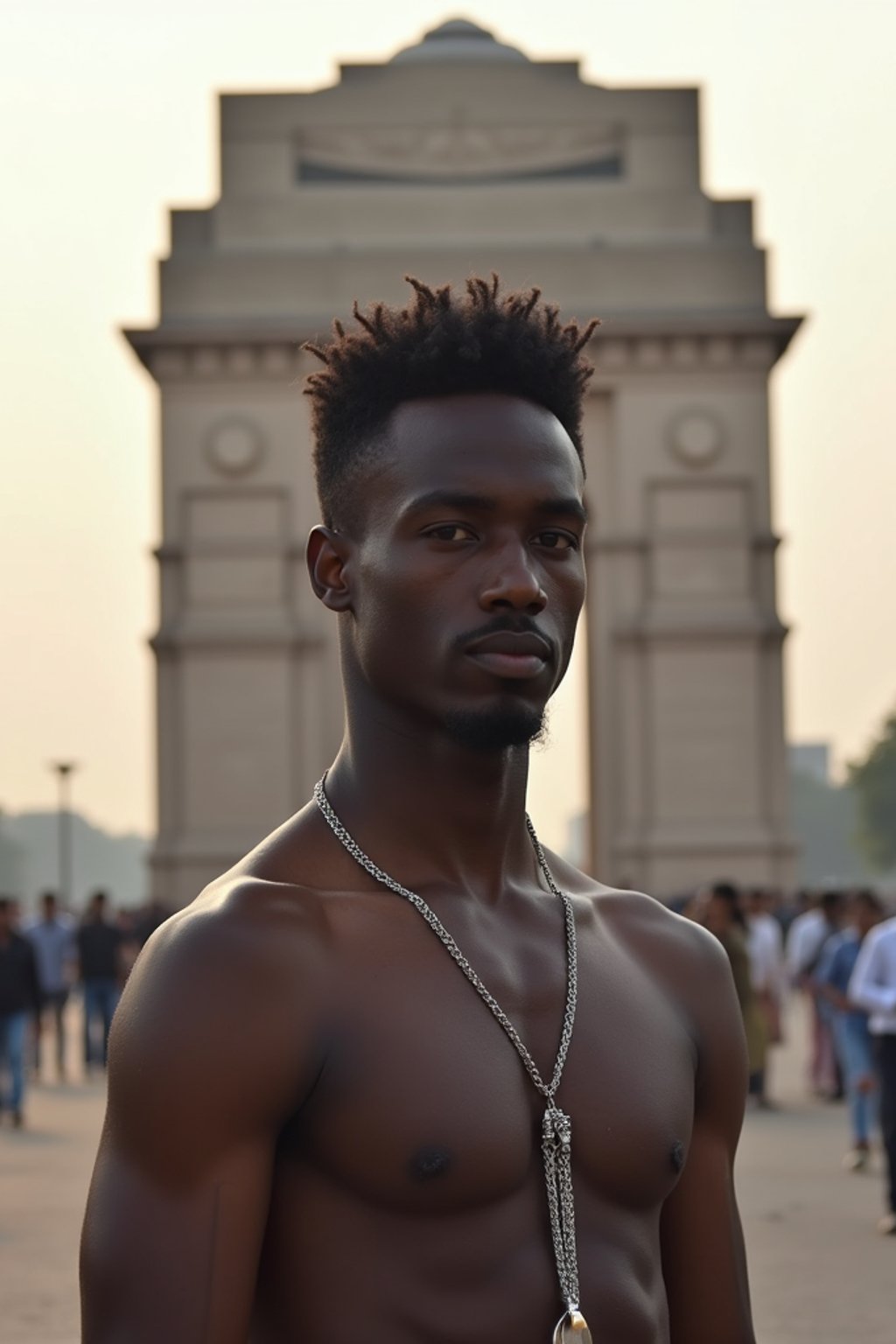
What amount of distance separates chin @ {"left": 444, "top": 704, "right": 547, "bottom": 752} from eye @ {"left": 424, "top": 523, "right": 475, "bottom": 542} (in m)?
0.17

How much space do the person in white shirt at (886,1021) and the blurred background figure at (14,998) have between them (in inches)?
287

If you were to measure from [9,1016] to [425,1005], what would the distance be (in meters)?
15.6

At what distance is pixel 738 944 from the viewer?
1486 cm

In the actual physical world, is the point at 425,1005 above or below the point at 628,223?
below

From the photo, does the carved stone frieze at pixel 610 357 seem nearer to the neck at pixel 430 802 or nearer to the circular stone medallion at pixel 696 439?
the circular stone medallion at pixel 696 439

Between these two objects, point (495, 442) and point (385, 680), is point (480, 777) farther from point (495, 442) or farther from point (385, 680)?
point (495, 442)

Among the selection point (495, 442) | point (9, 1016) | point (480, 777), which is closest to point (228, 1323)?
point (480, 777)

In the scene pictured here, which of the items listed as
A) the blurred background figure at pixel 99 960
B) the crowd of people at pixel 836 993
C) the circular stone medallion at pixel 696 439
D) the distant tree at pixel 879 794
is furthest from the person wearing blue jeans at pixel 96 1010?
the distant tree at pixel 879 794

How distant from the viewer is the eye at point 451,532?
248 centimetres

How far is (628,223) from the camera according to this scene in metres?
36.3

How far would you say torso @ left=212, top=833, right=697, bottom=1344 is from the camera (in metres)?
2.35

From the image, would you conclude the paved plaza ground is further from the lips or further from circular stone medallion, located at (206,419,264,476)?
circular stone medallion, located at (206,419,264,476)

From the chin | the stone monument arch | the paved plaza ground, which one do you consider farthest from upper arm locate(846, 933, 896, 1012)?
the stone monument arch

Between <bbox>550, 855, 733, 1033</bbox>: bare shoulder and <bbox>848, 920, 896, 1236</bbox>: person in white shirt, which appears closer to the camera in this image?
<bbox>550, 855, 733, 1033</bbox>: bare shoulder
